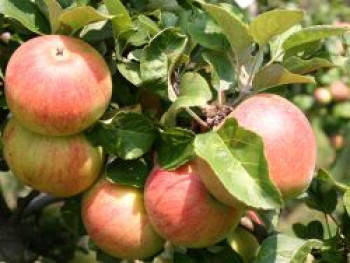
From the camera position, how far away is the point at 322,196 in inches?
42.5

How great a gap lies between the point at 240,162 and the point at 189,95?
4.4 inches

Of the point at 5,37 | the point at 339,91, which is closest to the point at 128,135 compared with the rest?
the point at 5,37

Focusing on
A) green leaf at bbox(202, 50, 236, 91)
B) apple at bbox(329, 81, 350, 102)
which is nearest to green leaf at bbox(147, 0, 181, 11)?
green leaf at bbox(202, 50, 236, 91)

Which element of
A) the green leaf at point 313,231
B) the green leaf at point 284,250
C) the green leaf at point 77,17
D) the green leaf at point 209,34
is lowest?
the green leaf at point 313,231

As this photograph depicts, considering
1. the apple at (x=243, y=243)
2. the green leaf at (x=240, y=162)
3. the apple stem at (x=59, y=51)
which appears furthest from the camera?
the apple at (x=243, y=243)

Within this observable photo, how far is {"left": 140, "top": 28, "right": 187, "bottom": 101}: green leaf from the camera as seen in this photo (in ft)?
2.88

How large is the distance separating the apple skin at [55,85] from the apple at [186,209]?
12 cm

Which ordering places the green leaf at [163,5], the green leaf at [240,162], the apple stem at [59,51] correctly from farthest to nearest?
the green leaf at [163,5] → the apple stem at [59,51] → the green leaf at [240,162]

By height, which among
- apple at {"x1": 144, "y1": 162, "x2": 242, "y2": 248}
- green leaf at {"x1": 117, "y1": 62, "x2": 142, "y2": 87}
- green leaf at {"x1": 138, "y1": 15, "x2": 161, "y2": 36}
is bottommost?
apple at {"x1": 144, "y1": 162, "x2": 242, "y2": 248}

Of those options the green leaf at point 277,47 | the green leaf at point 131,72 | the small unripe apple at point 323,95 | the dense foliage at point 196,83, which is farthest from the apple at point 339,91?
the green leaf at point 131,72

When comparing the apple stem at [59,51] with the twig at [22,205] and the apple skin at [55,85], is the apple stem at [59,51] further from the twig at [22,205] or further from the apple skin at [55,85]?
the twig at [22,205]

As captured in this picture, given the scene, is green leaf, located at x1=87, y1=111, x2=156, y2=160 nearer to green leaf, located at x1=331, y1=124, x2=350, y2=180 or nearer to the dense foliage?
the dense foliage

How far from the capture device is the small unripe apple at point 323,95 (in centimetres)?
236

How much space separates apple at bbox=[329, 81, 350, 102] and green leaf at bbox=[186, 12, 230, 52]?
1467 millimetres
